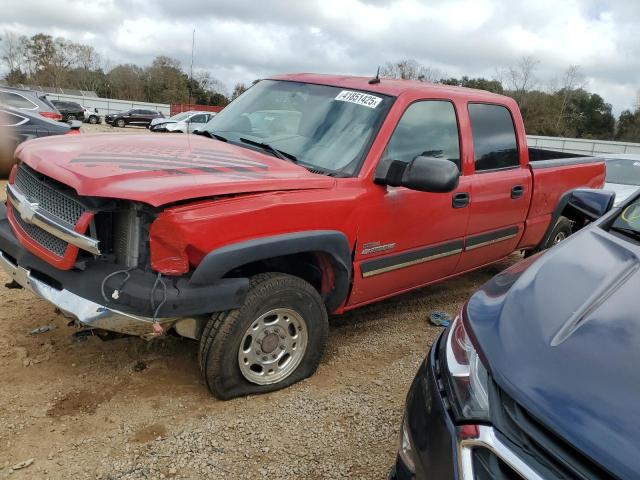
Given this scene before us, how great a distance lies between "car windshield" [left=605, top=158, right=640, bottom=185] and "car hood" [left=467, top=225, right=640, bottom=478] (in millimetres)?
6593

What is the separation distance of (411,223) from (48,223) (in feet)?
7.08

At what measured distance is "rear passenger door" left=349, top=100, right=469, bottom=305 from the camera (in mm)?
3246

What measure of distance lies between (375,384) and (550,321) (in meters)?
1.77

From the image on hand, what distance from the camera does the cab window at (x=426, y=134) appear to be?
3408 mm

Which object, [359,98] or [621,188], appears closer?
[359,98]

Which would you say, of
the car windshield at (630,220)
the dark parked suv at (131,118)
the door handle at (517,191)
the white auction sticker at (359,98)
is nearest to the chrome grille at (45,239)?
the white auction sticker at (359,98)

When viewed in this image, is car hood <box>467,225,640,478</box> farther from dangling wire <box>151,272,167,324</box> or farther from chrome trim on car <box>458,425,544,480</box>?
dangling wire <box>151,272,167,324</box>

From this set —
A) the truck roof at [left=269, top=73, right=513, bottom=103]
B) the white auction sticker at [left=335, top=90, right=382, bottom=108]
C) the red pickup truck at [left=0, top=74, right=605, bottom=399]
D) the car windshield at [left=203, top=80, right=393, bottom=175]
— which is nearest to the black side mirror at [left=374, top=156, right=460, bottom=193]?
the red pickup truck at [left=0, top=74, right=605, bottom=399]

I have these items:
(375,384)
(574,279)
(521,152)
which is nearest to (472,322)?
(574,279)

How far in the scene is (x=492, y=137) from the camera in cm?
421

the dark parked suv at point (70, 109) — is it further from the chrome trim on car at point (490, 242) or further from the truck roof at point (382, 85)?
the chrome trim on car at point (490, 242)

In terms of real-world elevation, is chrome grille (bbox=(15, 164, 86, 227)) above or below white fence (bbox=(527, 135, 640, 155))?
below

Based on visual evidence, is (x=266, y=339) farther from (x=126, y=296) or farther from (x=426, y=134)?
(x=426, y=134)

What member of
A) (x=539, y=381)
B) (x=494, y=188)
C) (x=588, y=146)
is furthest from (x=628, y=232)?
(x=588, y=146)
